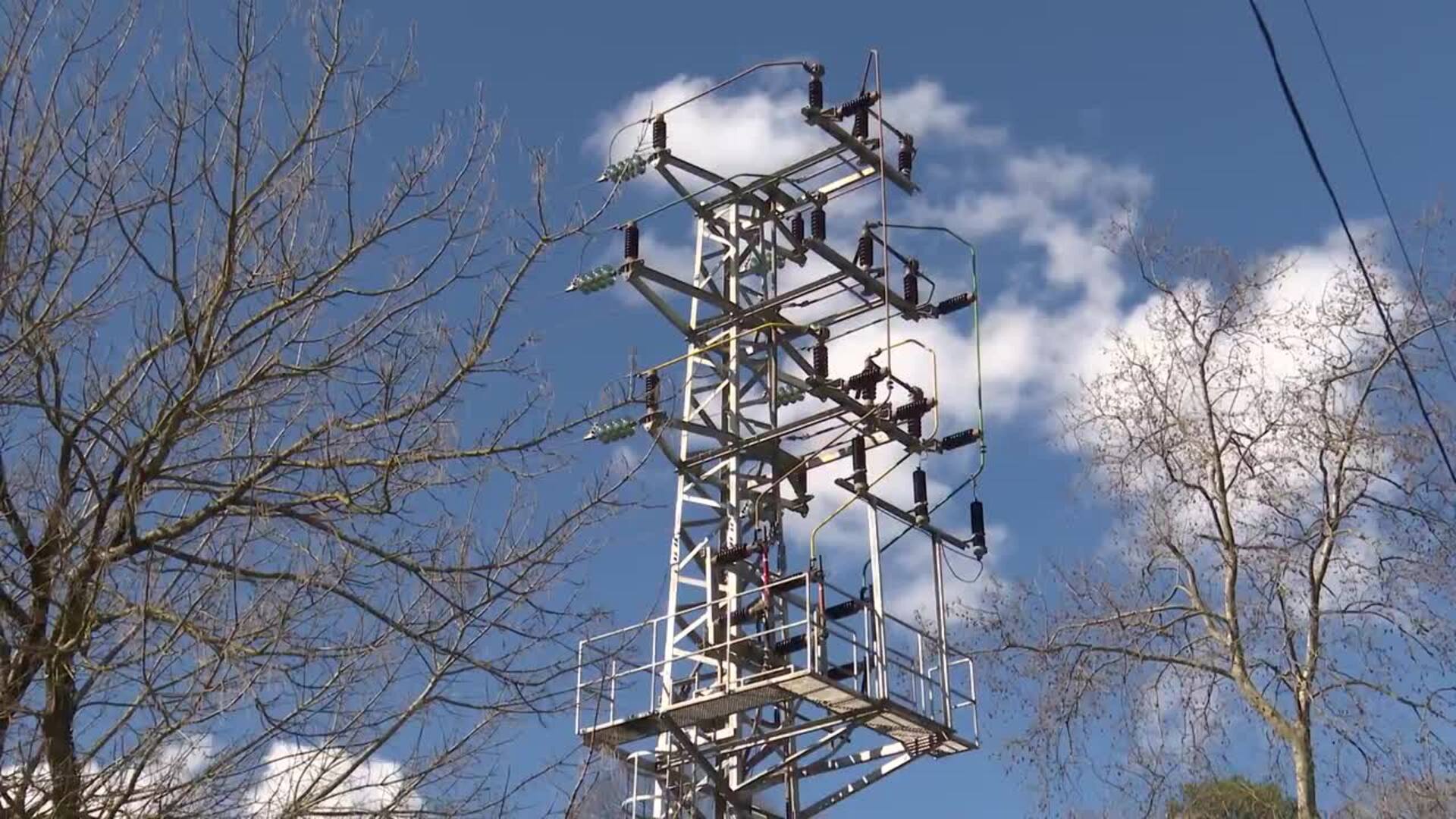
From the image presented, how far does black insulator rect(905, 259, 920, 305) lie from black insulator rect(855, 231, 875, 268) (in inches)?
17.2

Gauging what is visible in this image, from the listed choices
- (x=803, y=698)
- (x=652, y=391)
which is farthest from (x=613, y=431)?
(x=803, y=698)

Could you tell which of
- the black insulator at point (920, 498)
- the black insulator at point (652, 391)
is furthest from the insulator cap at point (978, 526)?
the black insulator at point (652, 391)

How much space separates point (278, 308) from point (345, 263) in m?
0.45

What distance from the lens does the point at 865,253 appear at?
20141mm

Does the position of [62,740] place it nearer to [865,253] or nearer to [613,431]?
[613,431]

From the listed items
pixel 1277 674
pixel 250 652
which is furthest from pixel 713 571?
pixel 250 652

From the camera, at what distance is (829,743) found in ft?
57.5

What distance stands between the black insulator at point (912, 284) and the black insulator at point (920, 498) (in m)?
2.13

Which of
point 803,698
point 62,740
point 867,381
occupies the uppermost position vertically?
point 867,381

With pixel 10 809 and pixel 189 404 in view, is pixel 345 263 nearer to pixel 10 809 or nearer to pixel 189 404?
pixel 189 404

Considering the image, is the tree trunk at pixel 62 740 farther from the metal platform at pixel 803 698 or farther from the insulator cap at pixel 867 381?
the insulator cap at pixel 867 381

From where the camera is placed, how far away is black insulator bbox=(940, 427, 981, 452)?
19.0m

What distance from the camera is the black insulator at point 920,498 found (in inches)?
737

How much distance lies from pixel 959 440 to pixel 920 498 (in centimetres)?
80
